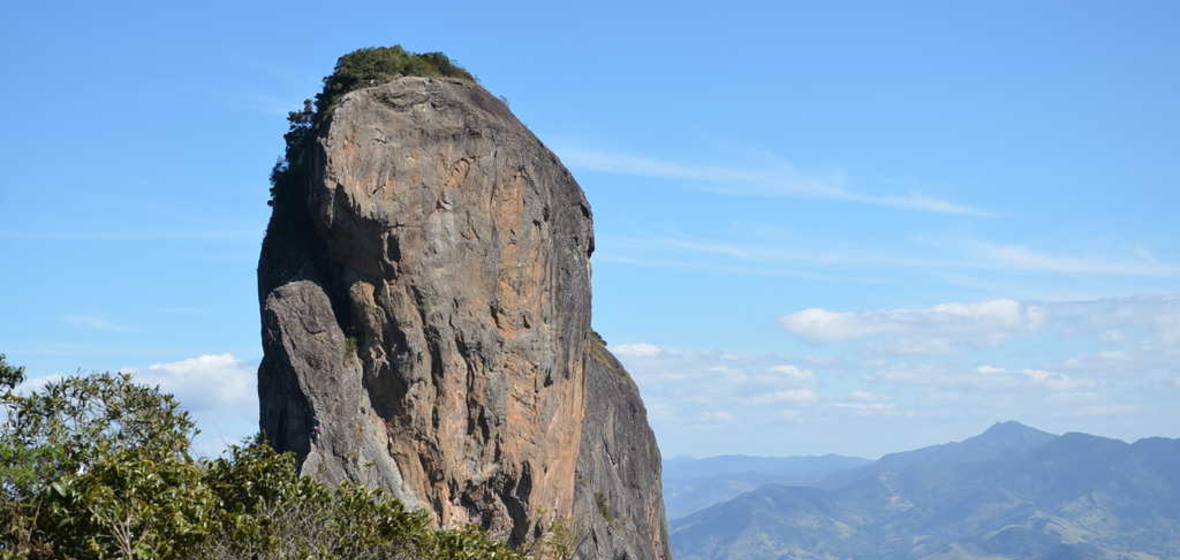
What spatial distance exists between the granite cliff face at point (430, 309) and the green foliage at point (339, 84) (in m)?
1.55

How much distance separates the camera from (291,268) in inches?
2178

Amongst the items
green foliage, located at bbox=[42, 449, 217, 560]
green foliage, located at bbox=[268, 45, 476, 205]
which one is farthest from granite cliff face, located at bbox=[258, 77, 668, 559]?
green foliage, located at bbox=[42, 449, 217, 560]

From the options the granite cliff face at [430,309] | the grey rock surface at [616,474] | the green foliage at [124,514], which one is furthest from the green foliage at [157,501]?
the grey rock surface at [616,474]

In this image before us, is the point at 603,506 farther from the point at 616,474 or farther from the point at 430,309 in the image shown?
the point at 430,309

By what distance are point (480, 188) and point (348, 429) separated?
493 inches

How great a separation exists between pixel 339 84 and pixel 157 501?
3578 cm

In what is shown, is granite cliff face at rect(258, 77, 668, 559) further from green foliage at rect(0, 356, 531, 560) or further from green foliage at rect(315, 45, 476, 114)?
green foliage at rect(0, 356, 531, 560)

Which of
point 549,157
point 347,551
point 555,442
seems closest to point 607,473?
point 555,442

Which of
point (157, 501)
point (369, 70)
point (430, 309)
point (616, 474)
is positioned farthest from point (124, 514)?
point (616, 474)

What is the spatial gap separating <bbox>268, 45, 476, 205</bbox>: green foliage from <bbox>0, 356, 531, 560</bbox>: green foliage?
23526 millimetres

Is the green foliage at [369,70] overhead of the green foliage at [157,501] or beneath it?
overhead

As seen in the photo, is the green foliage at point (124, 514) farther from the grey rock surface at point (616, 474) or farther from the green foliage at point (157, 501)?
the grey rock surface at point (616, 474)

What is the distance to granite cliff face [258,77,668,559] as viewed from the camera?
170 feet

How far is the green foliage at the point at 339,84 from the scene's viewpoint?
58816 millimetres
